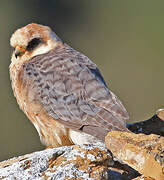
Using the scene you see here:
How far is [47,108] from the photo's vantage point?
6695 millimetres

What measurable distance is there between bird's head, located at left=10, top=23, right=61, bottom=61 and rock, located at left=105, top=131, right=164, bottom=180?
2.89m

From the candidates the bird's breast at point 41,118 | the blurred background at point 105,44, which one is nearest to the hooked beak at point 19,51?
the bird's breast at point 41,118

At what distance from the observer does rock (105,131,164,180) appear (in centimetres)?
445

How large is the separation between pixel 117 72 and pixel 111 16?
26.3ft

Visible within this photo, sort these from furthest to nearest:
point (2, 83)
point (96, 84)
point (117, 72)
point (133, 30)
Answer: point (133, 30) → point (117, 72) → point (2, 83) → point (96, 84)

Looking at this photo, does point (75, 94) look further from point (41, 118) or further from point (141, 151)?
point (141, 151)

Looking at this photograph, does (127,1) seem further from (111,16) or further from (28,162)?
(28,162)

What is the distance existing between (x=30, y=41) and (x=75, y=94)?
128cm

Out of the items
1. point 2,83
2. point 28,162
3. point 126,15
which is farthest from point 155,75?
point 28,162

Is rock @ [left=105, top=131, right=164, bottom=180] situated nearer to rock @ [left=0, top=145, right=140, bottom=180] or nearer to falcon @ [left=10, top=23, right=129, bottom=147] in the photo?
rock @ [left=0, top=145, right=140, bottom=180]

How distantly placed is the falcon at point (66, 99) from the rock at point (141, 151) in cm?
123

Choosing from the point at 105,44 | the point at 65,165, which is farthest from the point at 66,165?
the point at 105,44

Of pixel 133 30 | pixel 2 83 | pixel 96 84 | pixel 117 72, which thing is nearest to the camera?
pixel 96 84

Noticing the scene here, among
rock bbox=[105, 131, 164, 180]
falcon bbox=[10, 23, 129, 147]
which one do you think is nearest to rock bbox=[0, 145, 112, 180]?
rock bbox=[105, 131, 164, 180]
